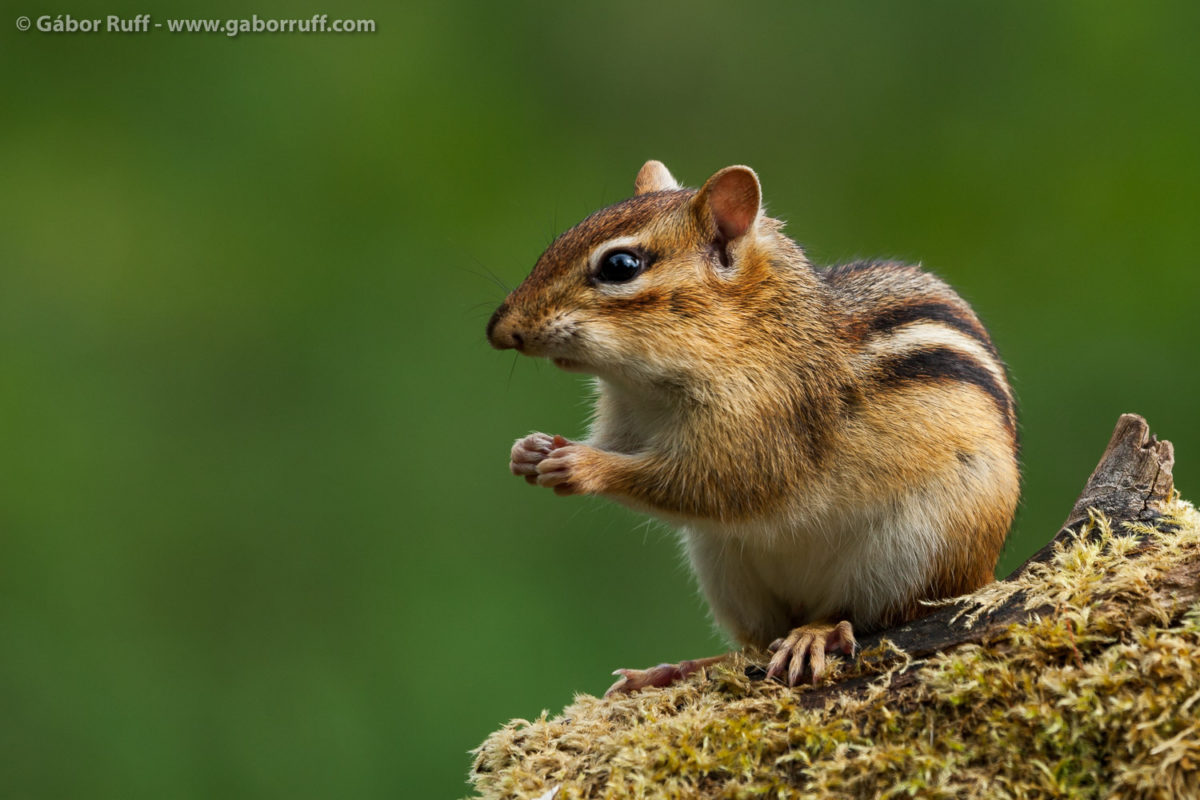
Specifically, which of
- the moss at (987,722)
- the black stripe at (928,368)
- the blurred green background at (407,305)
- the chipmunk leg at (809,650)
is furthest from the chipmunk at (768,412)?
the blurred green background at (407,305)

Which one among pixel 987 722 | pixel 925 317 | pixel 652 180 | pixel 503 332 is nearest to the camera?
pixel 987 722

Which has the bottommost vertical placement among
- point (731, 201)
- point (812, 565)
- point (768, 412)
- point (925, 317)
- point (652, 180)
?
point (812, 565)

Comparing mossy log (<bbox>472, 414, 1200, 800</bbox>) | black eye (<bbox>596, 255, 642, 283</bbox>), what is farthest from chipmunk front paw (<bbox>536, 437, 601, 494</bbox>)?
mossy log (<bbox>472, 414, 1200, 800</bbox>)

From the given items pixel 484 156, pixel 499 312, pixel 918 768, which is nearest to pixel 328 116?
pixel 484 156

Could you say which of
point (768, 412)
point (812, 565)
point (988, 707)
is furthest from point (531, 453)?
point (988, 707)

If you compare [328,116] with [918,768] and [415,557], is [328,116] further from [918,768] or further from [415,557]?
[918,768]

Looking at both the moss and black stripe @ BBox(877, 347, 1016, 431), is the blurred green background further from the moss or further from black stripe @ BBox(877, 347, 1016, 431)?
the moss

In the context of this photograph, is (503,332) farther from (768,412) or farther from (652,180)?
(652,180)
